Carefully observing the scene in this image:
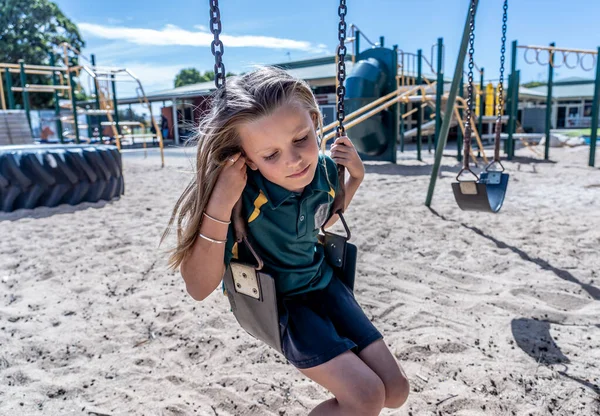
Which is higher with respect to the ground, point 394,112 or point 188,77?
point 188,77

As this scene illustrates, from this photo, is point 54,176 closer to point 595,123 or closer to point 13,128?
point 13,128

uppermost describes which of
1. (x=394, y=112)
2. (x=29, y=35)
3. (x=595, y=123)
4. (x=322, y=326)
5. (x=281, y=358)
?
(x=29, y=35)

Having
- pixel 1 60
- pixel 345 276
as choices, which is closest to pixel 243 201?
pixel 345 276

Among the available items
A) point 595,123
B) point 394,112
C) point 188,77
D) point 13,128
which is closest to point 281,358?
point 394,112

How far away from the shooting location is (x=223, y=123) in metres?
1.27

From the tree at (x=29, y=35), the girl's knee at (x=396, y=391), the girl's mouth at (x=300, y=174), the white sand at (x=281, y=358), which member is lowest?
the white sand at (x=281, y=358)

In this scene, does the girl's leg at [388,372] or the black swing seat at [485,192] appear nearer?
the girl's leg at [388,372]

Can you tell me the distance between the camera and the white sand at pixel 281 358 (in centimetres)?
173

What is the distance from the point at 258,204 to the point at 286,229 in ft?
0.40

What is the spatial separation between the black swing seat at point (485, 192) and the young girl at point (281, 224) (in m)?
1.86

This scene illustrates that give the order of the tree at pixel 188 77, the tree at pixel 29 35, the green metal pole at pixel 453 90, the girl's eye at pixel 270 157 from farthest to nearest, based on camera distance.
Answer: the tree at pixel 188 77 < the tree at pixel 29 35 < the green metal pole at pixel 453 90 < the girl's eye at pixel 270 157

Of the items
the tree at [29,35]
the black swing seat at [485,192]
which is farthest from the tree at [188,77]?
the black swing seat at [485,192]

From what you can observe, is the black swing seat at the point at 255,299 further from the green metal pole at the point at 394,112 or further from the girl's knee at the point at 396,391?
the green metal pole at the point at 394,112

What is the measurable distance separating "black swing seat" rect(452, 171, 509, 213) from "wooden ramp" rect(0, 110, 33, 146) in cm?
762
